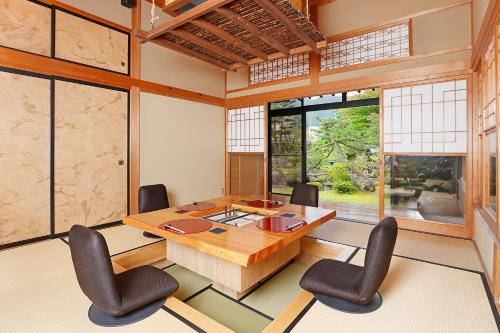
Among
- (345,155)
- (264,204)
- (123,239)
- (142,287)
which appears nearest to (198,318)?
(142,287)

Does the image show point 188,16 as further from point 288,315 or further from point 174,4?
point 288,315

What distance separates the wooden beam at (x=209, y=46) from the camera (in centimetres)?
258

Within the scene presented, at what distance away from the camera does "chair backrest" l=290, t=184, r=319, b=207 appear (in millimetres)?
3344

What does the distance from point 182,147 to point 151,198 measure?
1.45 meters

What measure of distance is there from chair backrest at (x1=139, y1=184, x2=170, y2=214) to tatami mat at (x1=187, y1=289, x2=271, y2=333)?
146 cm

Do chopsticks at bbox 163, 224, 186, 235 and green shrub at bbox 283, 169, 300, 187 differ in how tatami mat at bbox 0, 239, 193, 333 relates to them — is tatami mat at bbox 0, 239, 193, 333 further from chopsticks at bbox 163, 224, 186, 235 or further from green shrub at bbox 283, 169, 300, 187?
green shrub at bbox 283, 169, 300, 187

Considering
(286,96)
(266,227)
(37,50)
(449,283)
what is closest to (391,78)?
(286,96)

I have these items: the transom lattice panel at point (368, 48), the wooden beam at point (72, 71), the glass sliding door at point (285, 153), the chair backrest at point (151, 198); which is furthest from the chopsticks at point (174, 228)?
the glass sliding door at point (285, 153)

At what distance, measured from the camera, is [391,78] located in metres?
3.49

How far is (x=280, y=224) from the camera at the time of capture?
6.82 ft

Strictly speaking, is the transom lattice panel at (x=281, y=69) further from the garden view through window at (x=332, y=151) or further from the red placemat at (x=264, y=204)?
the red placemat at (x=264, y=204)

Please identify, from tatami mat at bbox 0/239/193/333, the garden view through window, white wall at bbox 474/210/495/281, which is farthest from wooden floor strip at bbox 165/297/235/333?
the garden view through window

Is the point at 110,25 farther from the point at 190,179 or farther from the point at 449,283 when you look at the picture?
the point at 449,283

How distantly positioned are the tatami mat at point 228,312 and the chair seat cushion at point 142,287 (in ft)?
1.72
